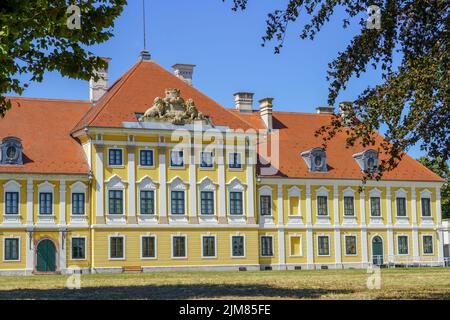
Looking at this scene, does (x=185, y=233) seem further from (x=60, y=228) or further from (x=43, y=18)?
(x=43, y=18)

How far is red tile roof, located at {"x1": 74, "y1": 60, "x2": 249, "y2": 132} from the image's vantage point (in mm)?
47156

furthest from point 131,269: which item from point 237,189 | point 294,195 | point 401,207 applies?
point 401,207

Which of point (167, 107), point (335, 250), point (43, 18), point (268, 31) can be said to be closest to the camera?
point (268, 31)

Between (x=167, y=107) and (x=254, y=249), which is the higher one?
(x=167, y=107)

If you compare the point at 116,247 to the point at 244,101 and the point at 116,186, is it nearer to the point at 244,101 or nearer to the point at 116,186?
the point at 116,186

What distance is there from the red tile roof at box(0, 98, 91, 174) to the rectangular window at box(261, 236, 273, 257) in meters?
12.1

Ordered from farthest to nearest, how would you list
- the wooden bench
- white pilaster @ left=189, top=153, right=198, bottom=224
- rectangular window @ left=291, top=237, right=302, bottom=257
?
1. rectangular window @ left=291, top=237, right=302, bottom=257
2. white pilaster @ left=189, top=153, right=198, bottom=224
3. the wooden bench

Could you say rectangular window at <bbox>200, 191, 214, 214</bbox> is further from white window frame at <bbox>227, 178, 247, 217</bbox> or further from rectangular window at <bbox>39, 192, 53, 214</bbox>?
rectangular window at <bbox>39, 192, 53, 214</bbox>

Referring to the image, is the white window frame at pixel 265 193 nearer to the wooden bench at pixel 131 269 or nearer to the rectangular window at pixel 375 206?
the rectangular window at pixel 375 206

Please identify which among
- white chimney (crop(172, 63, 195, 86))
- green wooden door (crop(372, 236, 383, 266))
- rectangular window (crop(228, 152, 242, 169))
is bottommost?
green wooden door (crop(372, 236, 383, 266))

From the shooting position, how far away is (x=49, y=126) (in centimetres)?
4953

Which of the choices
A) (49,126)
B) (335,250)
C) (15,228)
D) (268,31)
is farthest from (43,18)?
(335,250)

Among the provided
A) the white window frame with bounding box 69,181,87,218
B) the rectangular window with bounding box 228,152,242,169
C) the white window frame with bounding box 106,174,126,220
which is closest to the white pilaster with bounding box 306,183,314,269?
the rectangular window with bounding box 228,152,242,169

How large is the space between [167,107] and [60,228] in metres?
9.32
